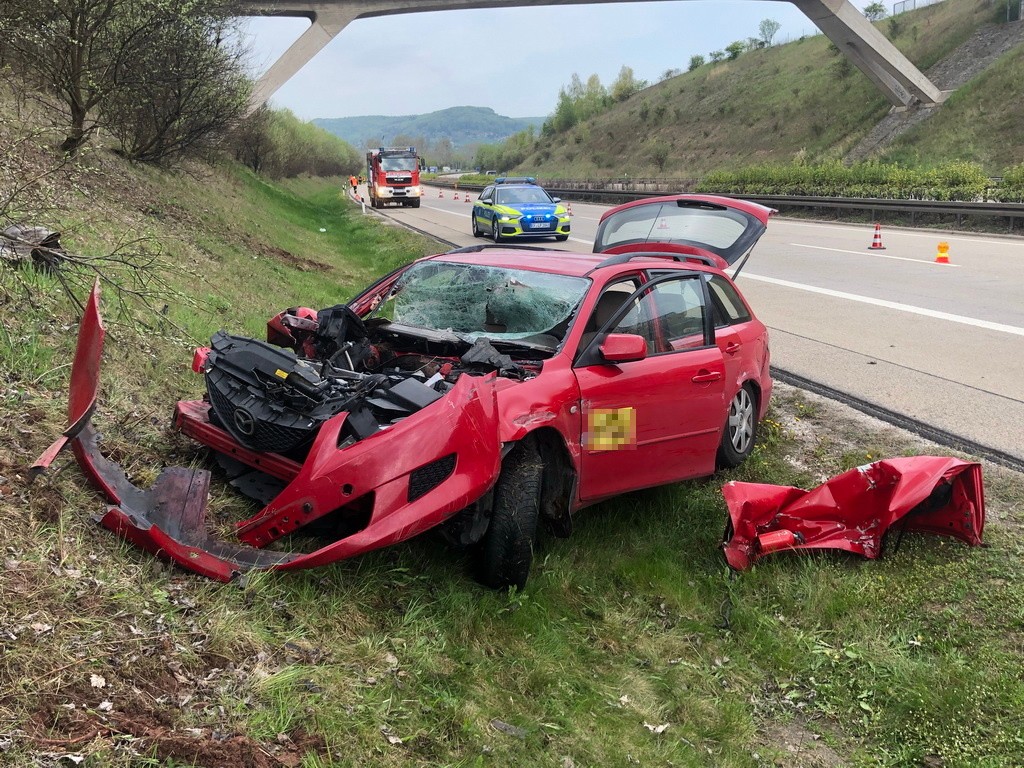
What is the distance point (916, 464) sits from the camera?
14.3 feet

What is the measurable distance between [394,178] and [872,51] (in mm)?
28018

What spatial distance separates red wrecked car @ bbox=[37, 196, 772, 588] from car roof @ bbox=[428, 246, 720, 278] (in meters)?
0.02

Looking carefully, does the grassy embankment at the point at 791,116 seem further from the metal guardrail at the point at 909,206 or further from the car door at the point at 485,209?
the car door at the point at 485,209

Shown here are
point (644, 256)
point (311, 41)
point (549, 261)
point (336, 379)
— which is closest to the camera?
point (336, 379)

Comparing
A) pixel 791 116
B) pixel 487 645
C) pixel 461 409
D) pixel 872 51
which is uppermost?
pixel 872 51

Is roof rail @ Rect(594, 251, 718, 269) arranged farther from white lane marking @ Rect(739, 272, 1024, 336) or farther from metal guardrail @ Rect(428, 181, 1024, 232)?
metal guardrail @ Rect(428, 181, 1024, 232)

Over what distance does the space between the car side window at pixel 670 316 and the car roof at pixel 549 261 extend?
171 millimetres

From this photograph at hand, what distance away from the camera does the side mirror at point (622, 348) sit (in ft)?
13.9

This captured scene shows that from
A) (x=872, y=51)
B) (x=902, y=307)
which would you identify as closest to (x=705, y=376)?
(x=902, y=307)

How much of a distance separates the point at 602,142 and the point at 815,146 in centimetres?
3977

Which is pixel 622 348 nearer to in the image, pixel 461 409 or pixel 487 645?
pixel 461 409

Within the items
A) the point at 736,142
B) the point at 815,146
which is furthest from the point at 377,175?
the point at 736,142

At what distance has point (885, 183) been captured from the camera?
27172 mm

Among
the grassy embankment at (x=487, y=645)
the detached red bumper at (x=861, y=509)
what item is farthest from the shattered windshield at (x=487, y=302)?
the detached red bumper at (x=861, y=509)
